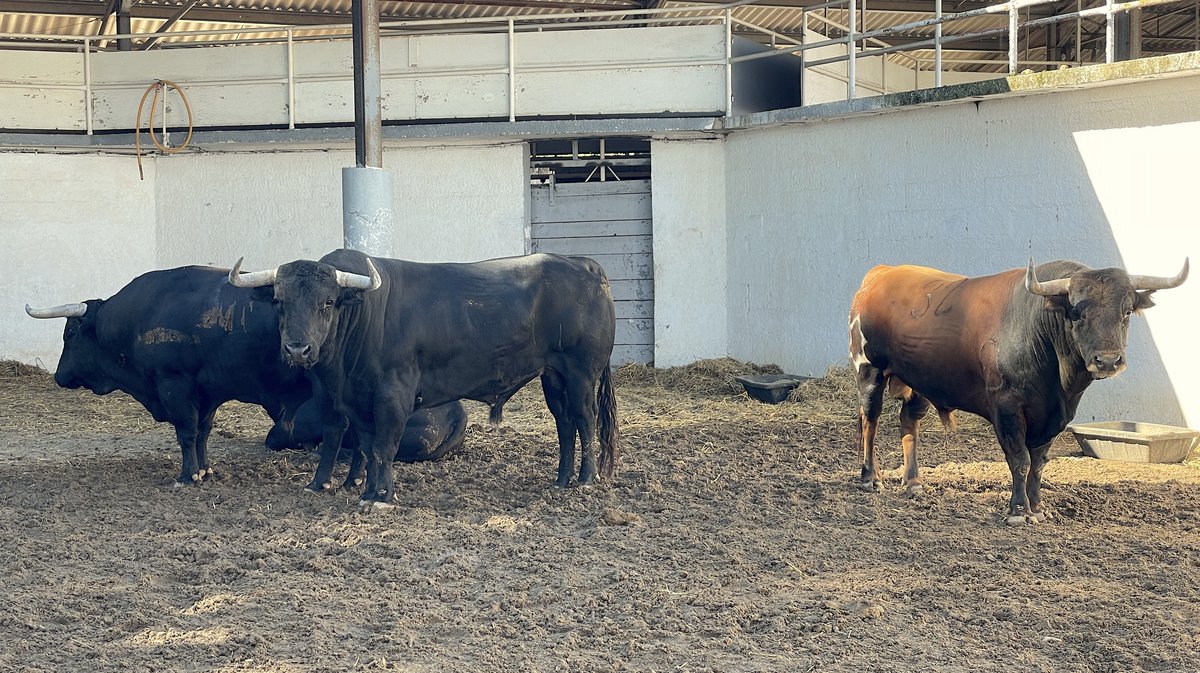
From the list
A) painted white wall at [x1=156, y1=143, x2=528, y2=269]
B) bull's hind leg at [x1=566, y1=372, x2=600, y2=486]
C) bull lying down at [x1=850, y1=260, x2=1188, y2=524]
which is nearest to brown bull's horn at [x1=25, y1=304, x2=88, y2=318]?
bull's hind leg at [x1=566, y1=372, x2=600, y2=486]

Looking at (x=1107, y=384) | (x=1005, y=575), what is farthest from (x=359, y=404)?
(x=1107, y=384)

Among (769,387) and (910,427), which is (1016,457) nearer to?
(910,427)

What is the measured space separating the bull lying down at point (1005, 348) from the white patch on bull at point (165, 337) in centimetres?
417

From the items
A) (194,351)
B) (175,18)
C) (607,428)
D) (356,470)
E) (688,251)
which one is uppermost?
(175,18)

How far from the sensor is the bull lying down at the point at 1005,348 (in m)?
6.27

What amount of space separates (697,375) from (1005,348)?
6.07 meters

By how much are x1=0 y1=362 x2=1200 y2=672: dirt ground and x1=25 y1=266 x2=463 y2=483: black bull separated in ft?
1.49

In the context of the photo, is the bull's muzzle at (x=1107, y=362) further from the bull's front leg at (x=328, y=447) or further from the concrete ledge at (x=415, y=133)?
the concrete ledge at (x=415, y=133)

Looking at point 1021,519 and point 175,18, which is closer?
point 1021,519

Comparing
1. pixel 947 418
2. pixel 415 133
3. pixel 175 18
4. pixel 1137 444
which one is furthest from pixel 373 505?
pixel 175 18

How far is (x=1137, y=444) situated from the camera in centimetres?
831

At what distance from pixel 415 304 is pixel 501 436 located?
2.44 meters

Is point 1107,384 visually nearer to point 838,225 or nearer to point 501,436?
point 838,225

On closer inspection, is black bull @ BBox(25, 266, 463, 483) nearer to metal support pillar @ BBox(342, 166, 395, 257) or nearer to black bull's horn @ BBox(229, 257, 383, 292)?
black bull's horn @ BBox(229, 257, 383, 292)
